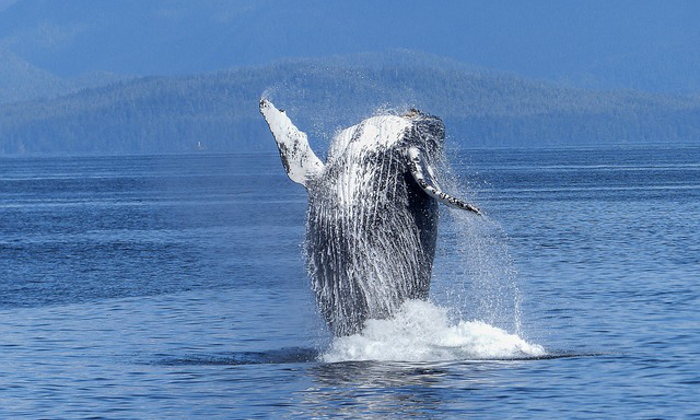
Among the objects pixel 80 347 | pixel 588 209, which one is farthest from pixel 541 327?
pixel 588 209

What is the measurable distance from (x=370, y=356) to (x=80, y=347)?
5545 mm

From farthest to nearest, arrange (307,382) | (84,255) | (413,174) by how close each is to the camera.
Answer: (84,255)
(307,382)
(413,174)

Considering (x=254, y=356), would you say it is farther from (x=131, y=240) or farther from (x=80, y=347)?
(x=131, y=240)

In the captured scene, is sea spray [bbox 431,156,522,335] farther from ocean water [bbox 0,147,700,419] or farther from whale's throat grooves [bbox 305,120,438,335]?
whale's throat grooves [bbox 305,120,438,335]

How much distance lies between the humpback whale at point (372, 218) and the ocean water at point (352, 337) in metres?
0.44

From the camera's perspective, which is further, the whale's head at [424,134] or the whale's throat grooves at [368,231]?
the whale's throat grooves at [368,231]

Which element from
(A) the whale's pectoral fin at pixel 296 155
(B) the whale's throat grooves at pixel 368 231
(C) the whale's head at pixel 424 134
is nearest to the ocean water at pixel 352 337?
(B) the whale's throat grooves at pixel 368 231

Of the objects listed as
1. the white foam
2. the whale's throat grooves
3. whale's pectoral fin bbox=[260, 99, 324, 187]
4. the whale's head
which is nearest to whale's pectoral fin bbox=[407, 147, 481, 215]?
the whale's head

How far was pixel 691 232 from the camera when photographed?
39.8 m

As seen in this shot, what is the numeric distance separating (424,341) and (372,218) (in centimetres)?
232

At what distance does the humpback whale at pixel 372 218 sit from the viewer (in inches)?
591

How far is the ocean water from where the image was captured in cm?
1512

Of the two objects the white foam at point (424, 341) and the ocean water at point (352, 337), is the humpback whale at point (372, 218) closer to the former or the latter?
the white foam at point (424, 341)

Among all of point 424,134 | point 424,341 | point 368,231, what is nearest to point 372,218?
point 368,231
